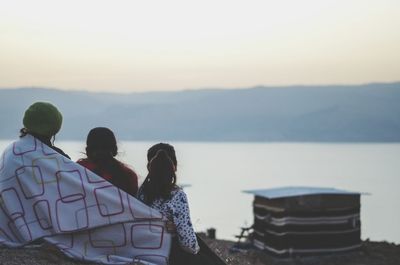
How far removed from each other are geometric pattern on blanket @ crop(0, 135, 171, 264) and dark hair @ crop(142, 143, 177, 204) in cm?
17

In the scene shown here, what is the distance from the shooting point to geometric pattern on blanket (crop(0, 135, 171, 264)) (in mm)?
7402

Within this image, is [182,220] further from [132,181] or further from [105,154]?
[105,154]

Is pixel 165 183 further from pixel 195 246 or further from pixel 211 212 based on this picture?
pixel 211 212

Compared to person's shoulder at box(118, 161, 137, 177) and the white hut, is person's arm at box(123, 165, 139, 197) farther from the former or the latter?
the white hut

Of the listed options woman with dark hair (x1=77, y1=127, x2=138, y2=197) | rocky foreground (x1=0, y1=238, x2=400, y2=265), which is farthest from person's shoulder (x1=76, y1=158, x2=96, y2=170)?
rocky foreground (x1=0, y1=238, x2=400, y2=265)

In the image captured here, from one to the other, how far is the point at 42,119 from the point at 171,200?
1.48 meters

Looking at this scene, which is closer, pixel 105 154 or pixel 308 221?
pixel 105 154

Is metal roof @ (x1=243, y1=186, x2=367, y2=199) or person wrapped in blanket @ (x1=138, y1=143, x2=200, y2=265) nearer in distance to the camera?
person wrapped in blanket @ (x1=138, y1=143, x2=200, y2=265)

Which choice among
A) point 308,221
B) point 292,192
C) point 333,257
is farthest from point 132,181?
point 333,257

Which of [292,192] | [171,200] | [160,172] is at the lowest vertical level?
[292,192]

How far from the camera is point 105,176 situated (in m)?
7.56

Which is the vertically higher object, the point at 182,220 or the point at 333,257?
the point at 182,220

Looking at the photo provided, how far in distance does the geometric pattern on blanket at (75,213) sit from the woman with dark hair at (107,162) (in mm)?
128

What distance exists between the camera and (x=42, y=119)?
7488 mm
